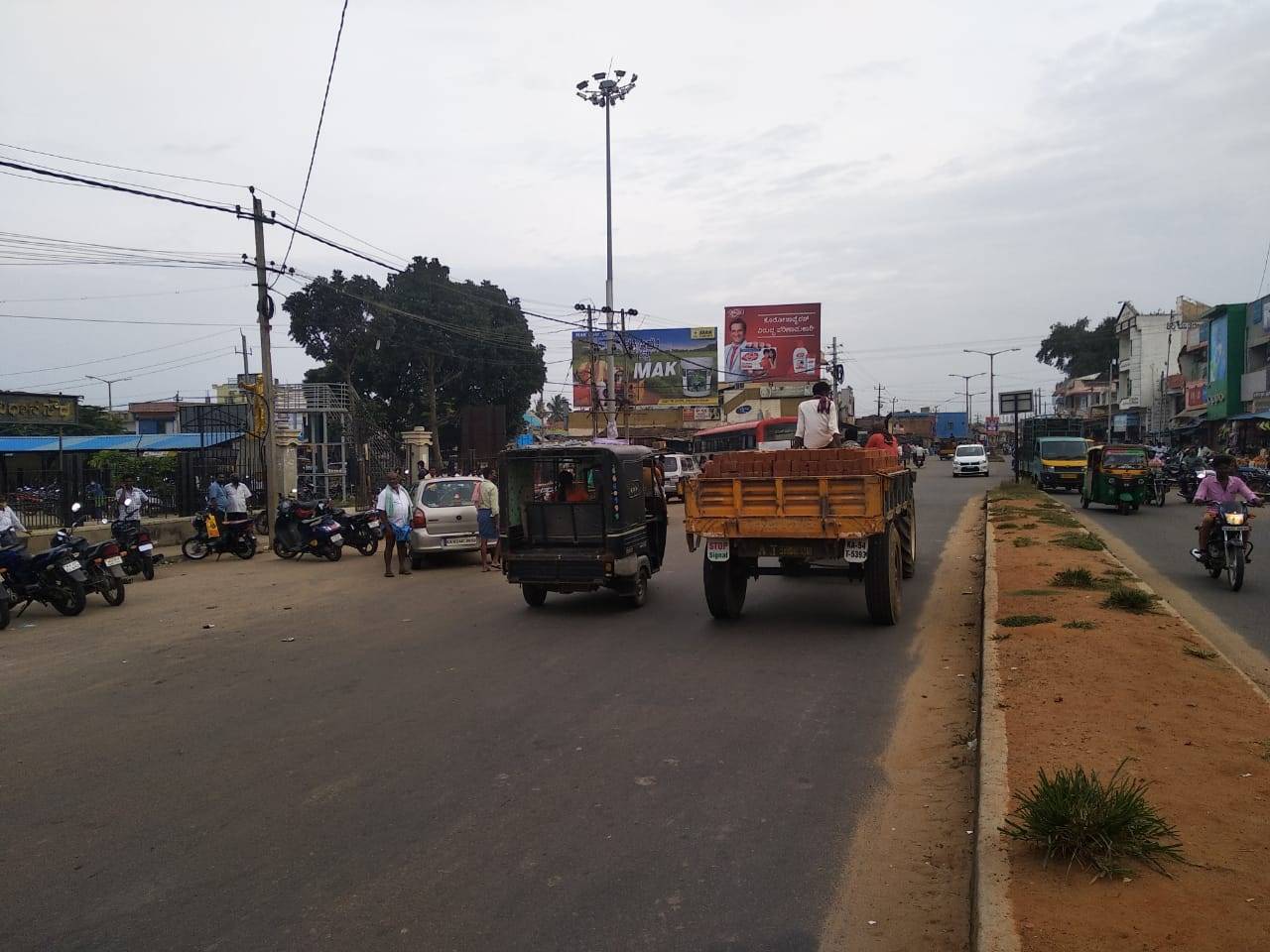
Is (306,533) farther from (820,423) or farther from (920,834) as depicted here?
(920,834)

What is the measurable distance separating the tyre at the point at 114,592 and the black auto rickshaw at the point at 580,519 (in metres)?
5.37

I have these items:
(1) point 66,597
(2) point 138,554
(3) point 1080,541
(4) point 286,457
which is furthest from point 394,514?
(4) point 286,457

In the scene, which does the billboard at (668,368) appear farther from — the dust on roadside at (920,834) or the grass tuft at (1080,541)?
the dust on roadside at (920,834)

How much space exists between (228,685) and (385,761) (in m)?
2.78

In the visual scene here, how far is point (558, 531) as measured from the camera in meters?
11.5

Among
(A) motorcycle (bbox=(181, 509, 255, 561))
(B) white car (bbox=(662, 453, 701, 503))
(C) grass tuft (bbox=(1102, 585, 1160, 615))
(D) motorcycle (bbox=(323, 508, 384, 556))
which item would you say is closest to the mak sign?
(A) motorcycle (bbox=(181, 509, 255, 561))

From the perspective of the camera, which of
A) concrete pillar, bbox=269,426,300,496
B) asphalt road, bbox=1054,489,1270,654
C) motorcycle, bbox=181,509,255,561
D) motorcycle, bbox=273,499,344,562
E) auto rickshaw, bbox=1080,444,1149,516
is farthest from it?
concrete pillar, bbox=269,426,300,496

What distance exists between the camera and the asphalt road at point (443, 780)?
371cm

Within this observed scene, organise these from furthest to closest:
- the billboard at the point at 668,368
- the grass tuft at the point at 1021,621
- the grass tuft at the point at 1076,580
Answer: the billboard at the point at 668,368, the grass tuft at the point at 1076,580, the grass tuft at the point at 1021,621

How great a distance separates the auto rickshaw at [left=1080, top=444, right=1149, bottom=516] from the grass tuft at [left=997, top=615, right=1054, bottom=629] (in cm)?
1583

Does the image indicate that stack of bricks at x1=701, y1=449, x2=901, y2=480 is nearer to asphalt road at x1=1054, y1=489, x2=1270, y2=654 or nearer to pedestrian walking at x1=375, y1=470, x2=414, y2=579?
asphalt road at x1=1054, y1=489, x2=1270, y2=654

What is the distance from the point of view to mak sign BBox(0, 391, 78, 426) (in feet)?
61.0

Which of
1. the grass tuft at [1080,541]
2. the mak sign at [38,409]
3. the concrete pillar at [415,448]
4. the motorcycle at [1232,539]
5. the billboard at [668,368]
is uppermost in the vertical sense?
the billboard at [668,368]

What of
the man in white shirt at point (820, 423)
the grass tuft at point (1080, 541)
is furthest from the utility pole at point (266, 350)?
the grass tuft at point (1080, 541)
